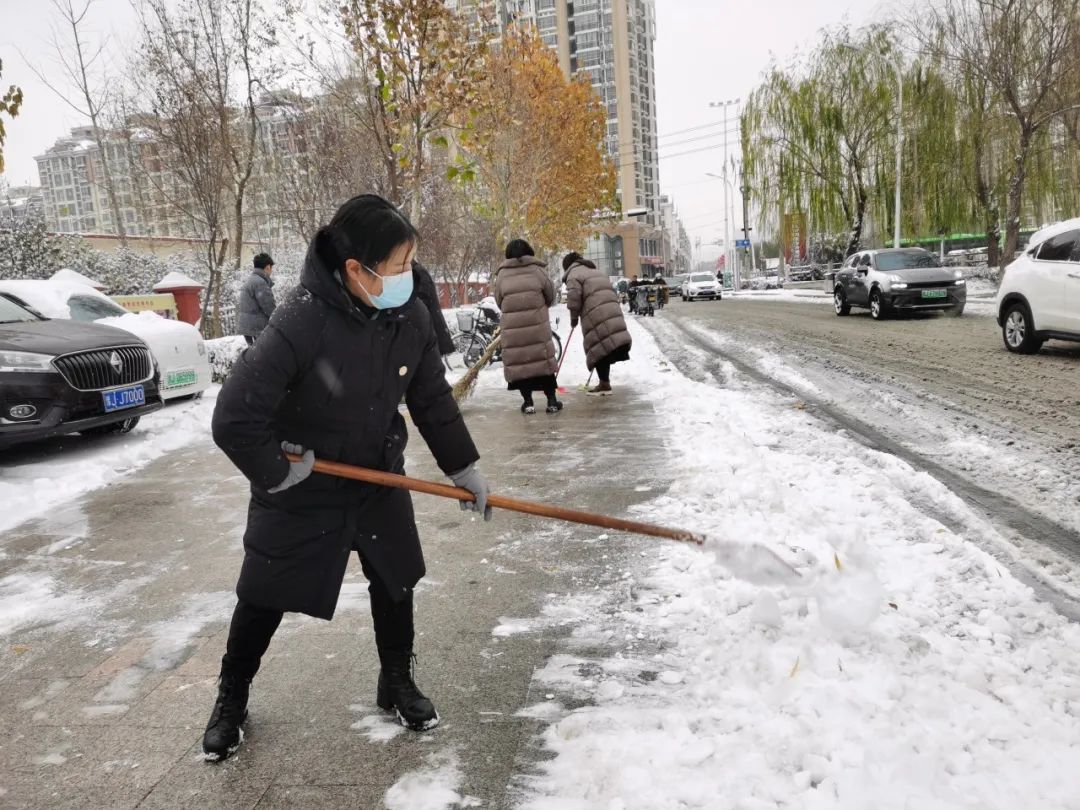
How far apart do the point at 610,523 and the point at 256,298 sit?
Answer: 864 cm

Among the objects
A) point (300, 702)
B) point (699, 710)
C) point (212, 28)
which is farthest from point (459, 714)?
point (212, 28)

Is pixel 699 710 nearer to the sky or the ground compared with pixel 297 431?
nearer to the ground

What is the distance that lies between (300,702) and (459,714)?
1.93 feet

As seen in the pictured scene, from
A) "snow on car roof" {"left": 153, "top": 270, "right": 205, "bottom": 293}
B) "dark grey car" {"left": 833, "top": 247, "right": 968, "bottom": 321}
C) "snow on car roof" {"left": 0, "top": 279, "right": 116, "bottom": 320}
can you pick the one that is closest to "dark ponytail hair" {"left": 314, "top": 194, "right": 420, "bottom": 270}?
"snow on car roof" {"left": 0, "top": 279, "right": 116, "bottom": 320}

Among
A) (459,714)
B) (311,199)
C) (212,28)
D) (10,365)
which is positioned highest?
(212,28)

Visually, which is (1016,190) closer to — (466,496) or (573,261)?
(573,261)

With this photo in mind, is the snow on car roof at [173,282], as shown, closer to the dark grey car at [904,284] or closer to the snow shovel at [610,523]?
the snow shovel at [610,523]

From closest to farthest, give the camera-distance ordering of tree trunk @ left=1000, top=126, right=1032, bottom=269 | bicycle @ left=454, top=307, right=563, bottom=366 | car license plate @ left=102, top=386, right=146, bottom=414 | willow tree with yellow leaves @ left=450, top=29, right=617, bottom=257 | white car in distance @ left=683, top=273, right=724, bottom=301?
car license plate @ left=102, top=386, right=146, bottom=414 < bicycle @ left=454, top=307, right=563, bottom=366 < willow tree with yellow leaves @ left=450, top=29, right=617, bottom=257 < tree trunk @ left=1000, top=126, right=1032, bottom=269 < white car in distance @ left=683, top=273, right=724, bottom=301

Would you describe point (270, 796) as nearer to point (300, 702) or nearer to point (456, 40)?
point (300, 702)

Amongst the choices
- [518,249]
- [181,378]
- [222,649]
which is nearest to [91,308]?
[181,378]

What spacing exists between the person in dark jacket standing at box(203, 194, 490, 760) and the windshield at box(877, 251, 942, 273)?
1733 cm

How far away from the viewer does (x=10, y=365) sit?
21.1ft

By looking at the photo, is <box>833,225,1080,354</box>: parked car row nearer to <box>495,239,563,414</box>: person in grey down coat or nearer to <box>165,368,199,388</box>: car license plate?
<box>495,239,563,414</box>: person in grey down coat

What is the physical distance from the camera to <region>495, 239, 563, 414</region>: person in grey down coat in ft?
27.0
